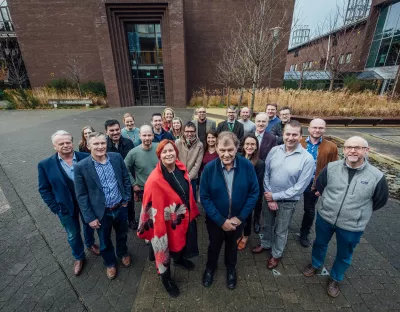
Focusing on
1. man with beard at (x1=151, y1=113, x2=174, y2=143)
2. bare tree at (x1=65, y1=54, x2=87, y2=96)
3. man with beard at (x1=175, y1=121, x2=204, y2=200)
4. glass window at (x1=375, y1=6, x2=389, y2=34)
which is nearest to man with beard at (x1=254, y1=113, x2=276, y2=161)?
man with beard at (x1=175, y1=121, x2=204, y2=200)

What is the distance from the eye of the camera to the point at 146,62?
19719 millimetres

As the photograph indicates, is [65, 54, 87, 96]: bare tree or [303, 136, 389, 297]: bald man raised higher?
[65, 54, 87, 96]: bare tree

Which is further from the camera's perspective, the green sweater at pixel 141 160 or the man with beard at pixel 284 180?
the green sweater at pixel 141 160

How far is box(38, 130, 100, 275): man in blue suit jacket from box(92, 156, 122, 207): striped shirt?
0.45 meters

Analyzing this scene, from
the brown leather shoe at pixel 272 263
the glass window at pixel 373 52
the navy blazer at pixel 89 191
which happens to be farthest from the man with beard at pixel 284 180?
the glass window at pixel 373 52

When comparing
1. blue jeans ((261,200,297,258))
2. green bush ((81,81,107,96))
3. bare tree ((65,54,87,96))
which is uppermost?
bare tree ((65,54,87,96))

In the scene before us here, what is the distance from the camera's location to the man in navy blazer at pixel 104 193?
7.44ft

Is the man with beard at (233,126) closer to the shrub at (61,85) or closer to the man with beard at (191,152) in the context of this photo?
the man with beard at (191,152)

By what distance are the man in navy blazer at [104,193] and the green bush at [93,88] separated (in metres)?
20.5

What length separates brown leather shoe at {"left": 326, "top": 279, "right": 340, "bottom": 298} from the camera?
2.38 m

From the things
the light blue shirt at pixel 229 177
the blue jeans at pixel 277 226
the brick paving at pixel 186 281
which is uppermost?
the light blue shirt at pixel 229 177

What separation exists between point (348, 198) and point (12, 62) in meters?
31.2

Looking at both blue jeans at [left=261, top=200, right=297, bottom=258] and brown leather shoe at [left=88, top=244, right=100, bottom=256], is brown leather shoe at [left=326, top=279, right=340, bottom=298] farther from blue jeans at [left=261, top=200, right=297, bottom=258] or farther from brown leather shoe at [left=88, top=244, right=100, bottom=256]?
brown leather shoe at [left=88, top=244, right=100, bottom=256]

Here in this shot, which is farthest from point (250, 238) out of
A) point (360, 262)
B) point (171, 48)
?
point (171, 48)
